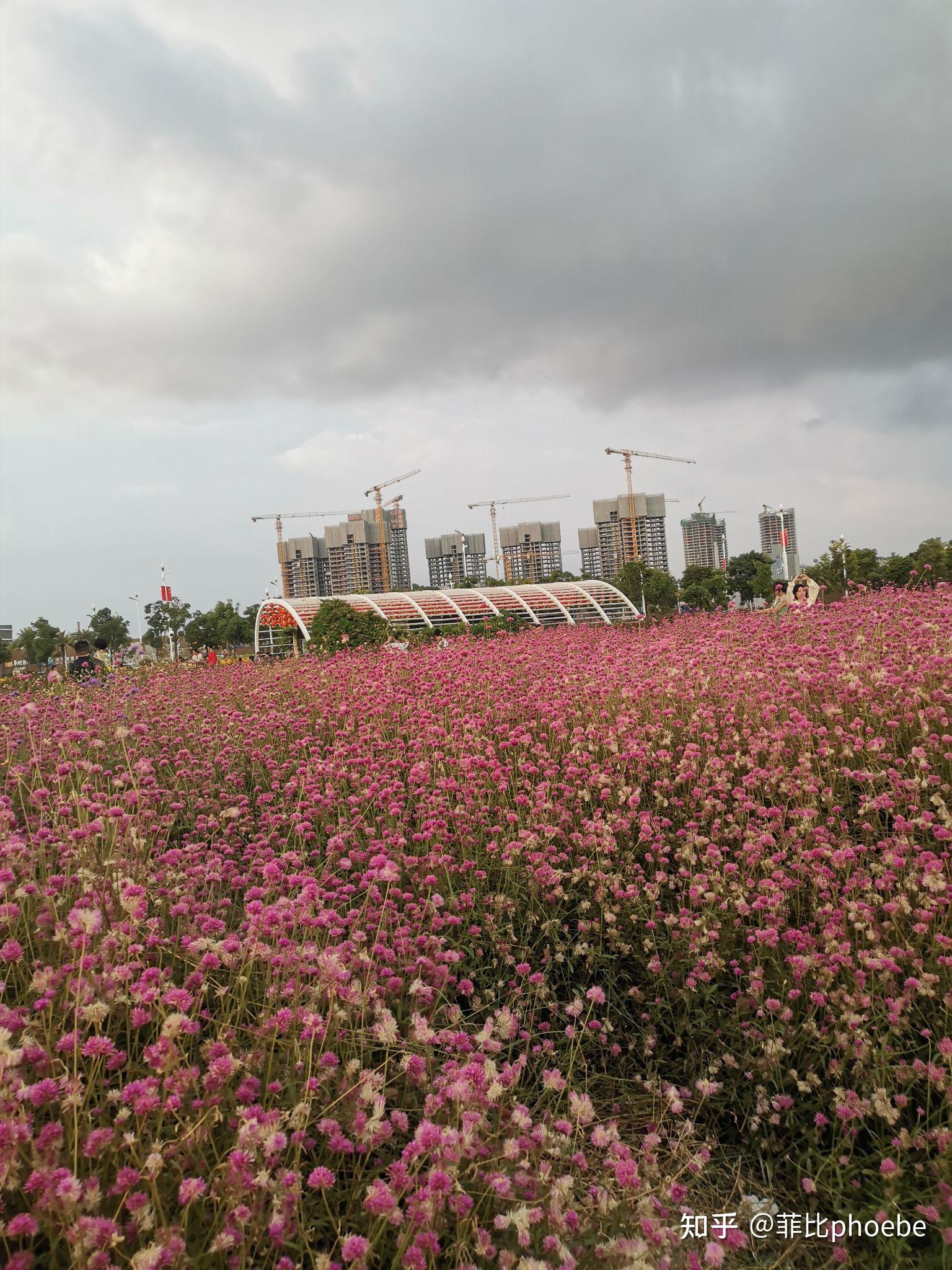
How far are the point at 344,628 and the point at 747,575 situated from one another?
51527mm

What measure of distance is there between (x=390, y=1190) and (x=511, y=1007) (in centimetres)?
161

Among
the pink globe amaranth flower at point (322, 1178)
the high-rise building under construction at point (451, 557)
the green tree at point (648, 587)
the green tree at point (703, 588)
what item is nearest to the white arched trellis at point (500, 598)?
the green tree at point (703, 588)

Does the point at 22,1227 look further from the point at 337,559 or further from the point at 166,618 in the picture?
the point at 337,559

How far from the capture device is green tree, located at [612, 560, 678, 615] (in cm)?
4709

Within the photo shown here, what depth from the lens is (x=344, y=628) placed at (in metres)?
16.5

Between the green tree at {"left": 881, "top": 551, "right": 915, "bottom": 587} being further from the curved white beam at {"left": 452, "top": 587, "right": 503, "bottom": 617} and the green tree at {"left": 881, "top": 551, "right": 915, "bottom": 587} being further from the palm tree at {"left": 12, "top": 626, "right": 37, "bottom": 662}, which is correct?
the palm tree at {"left": 12, "top": 626, "right": 37, "bottom": 662}

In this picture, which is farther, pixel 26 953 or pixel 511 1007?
pixel 511 1007


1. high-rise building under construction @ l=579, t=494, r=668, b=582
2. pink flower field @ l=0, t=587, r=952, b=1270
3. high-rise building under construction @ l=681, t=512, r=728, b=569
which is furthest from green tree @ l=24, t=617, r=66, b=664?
high-rise building under construction @ l=681, t=512, r=728, b=569

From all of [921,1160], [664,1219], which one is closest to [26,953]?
[664,1219]

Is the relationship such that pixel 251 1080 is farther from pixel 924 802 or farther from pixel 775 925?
pixel 924 802

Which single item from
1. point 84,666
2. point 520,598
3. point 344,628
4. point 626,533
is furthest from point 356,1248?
point 626,533

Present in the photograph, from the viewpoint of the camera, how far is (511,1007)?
10.6 feet

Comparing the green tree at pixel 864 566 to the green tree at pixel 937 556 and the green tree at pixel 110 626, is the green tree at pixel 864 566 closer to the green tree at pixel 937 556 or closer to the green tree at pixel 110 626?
the green tree at pixel 937 556

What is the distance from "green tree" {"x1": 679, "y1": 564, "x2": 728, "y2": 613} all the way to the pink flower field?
35.3 m
